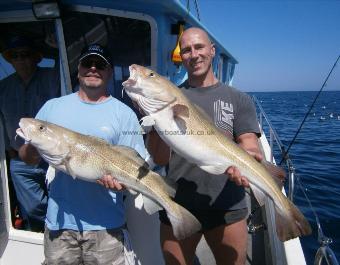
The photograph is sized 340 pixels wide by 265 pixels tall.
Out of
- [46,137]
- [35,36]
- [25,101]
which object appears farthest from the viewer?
[35,36]

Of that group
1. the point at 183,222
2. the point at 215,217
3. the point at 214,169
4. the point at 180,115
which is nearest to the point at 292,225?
the point at 215,217

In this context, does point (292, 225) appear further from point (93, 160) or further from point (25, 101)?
point (25, 101)

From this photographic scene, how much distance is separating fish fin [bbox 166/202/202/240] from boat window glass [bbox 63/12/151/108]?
203 cm

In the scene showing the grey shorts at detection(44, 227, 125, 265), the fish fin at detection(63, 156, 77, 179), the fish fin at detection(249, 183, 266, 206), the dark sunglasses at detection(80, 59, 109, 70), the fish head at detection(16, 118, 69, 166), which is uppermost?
the dark sunglasses at detection(80, 59, 109, 70)

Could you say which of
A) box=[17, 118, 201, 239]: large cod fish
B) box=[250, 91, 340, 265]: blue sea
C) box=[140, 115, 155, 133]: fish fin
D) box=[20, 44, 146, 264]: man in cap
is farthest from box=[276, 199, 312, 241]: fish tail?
box=[250, 91, 340, 265]: blue sea

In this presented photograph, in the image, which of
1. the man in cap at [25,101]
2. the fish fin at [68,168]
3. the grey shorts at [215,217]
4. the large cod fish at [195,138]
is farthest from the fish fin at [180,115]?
the man in cap at [25,101]

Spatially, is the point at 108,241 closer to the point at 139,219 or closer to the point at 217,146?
the point at 139,219

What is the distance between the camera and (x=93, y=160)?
300 cm

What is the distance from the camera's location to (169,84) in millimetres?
2891

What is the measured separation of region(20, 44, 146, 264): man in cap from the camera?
312cm

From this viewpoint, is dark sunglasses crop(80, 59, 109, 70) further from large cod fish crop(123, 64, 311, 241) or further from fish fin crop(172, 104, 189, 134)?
fish fin crop(172, 104, 189, 134)

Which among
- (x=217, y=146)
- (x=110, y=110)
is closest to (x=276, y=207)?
(x=217, y=146)

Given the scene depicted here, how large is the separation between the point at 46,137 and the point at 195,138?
51.1 inches

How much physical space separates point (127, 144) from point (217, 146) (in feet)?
2.82
